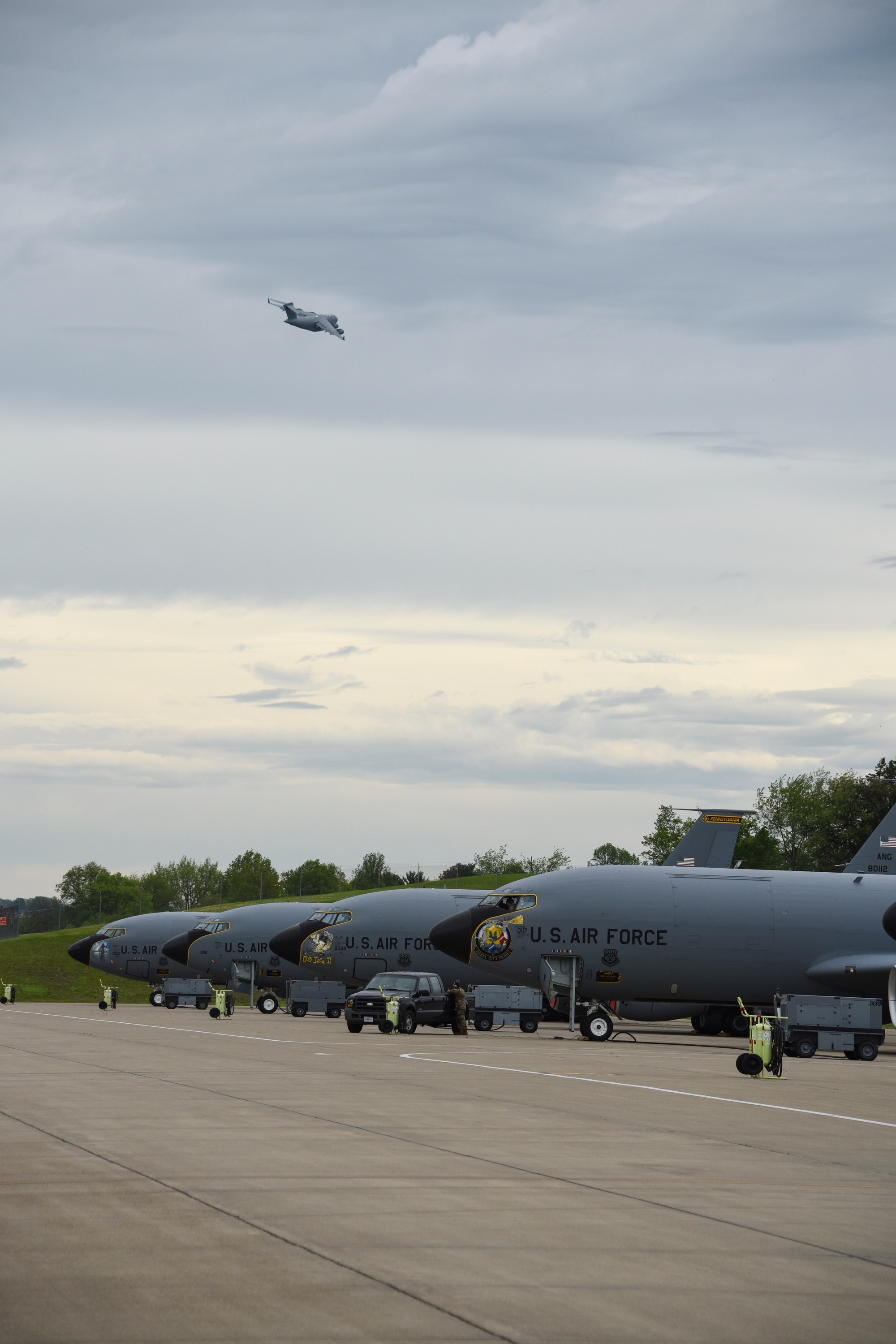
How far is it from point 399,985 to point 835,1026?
14.4 meters

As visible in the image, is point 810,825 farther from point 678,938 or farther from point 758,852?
point 678,938

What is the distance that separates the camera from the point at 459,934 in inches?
1996

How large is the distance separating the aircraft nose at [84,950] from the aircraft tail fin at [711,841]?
37108 millimetres

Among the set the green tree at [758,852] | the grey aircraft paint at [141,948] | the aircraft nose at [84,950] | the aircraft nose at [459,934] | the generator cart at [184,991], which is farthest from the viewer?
the green tree at [758,852]

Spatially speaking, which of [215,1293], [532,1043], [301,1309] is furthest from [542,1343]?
[532,1043]

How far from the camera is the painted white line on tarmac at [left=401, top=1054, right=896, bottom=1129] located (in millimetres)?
23219

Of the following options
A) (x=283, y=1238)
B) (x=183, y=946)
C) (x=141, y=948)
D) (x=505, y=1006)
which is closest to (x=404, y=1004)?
(x=505, y=1006)

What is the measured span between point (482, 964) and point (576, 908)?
13.0 ft

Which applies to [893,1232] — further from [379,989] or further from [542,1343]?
[379,989]

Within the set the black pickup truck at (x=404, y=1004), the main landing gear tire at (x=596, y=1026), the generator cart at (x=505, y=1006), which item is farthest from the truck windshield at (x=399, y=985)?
the generator cart at (x=505, y=1006)

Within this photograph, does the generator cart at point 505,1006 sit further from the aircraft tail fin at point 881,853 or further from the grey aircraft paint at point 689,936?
the aircraft tail fin at point 881,853

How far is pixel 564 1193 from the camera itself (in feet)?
47.5

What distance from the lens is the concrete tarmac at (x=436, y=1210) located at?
9461 millimetres

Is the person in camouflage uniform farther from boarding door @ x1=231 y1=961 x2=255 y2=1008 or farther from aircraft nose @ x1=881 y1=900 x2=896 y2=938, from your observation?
boarding door @ x1=231 y1=961 x2=255 y2=1008
